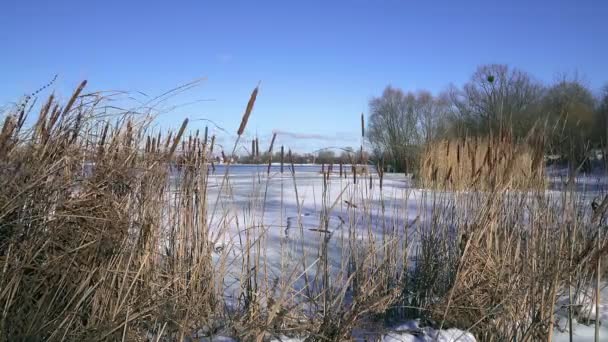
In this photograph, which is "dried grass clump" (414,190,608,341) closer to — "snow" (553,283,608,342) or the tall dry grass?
"snow" (553,283,608,342)

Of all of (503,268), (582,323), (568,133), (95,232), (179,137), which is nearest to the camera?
(95,232)

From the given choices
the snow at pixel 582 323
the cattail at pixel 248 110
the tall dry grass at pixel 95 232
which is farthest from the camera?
the snow at pixel 582 323

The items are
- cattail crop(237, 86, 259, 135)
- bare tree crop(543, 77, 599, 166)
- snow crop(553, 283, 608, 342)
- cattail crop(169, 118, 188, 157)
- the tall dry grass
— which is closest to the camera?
the tall dry grass

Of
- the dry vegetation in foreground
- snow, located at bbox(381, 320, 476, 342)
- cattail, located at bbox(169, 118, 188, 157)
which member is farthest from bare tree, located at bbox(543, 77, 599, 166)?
cattail, located at bbox(169, 118, 188, 157)

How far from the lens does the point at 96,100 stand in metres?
1.97

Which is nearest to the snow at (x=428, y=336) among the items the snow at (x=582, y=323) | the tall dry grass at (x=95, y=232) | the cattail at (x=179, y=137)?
the snow at (x=582, y=323)

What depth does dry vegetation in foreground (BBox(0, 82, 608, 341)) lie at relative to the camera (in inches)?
61.2

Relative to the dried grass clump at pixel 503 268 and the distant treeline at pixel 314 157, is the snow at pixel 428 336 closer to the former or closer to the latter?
the dried grass clump at pixel 503 268

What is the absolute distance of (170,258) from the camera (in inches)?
82.7

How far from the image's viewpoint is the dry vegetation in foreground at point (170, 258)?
1.56 meters

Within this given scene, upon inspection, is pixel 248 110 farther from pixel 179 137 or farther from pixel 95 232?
pixel 95 232

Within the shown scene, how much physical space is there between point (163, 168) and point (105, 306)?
697mm

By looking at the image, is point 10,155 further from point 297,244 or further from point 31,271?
point 297,244

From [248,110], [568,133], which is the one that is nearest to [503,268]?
[568,133]
